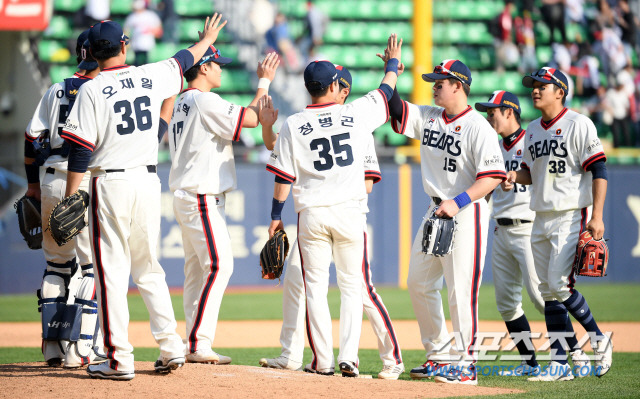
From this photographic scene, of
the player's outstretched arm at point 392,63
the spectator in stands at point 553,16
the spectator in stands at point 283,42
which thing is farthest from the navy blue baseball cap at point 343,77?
the spectator in stands at point 553,16

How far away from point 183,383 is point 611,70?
43.4 feet

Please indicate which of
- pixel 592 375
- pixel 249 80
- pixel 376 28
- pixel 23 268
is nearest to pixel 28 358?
pixel 592 375

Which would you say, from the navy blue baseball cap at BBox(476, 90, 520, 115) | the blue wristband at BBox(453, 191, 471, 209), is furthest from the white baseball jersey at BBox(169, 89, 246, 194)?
the navy blue baseball cap at BBox(476, 90, 520, 115)

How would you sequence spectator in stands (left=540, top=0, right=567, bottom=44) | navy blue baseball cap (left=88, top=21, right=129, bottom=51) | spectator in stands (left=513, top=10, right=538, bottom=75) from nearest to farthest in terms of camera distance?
navy blue baseball cap (left=88, top=21, right=129, bottom=51), spectator in stands (left=513, top=10, right=538, bottom=75), spectator in stands (left=540, top=0, right=567, bottom=44)

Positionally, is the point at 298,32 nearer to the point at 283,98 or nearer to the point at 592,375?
the point at 283,98

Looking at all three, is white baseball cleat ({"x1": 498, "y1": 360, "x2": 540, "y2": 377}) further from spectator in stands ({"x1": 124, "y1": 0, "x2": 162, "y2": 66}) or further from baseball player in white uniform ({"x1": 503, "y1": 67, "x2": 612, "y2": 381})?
spectator in stands ({"x1": 124, "y1": 0, "x2": 162, "y2": 66})

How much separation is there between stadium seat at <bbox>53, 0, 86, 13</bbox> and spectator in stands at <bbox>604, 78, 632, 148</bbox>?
9.82 meters

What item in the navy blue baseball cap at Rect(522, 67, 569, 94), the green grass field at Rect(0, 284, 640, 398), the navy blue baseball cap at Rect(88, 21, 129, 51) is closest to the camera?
the navy blue baseball cap at Rect(88, 21, 129, 51)

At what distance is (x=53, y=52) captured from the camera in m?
14.1

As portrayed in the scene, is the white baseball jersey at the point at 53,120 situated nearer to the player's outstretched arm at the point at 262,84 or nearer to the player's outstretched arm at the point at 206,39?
the player's outstretched arm at the point at 206,39

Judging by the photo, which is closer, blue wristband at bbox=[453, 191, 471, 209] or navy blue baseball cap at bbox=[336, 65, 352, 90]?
blue wristband at bbox=[453, 191, 471, 209]

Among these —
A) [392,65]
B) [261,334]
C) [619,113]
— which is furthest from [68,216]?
[619,113]

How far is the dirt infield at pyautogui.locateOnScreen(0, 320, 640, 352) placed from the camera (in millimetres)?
7301

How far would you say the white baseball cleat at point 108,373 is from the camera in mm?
4477
